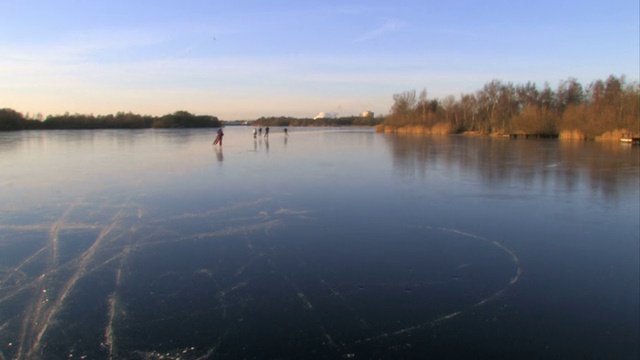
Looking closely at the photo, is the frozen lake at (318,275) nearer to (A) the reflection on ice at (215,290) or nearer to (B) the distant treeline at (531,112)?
(A) the reflection on ice at (215,290)

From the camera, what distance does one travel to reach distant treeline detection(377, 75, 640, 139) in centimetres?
3059

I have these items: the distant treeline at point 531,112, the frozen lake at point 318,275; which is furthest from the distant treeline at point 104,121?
the frozen lake at point 318,275

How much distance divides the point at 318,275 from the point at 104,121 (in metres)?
72.4

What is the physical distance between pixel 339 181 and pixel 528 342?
670 cm

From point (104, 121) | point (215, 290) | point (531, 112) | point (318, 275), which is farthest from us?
point (104, 121)

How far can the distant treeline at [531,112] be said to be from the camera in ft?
100

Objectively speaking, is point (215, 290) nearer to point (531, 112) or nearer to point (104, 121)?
point (531, 112)

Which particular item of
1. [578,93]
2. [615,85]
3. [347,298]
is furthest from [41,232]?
[578,93]

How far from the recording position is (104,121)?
219 feet

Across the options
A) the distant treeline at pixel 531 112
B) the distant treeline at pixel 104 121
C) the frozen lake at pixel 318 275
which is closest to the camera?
the frozen lake at pixel 318 275

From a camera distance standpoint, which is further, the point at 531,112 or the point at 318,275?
the point at 531,112

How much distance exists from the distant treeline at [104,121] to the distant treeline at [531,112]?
3817cm

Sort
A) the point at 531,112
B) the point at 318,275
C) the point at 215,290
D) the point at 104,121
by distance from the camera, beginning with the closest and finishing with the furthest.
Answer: the point at 215,290
the point at 318,275
the point at 531,112
the point at 104,121

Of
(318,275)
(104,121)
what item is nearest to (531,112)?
(318,275)
